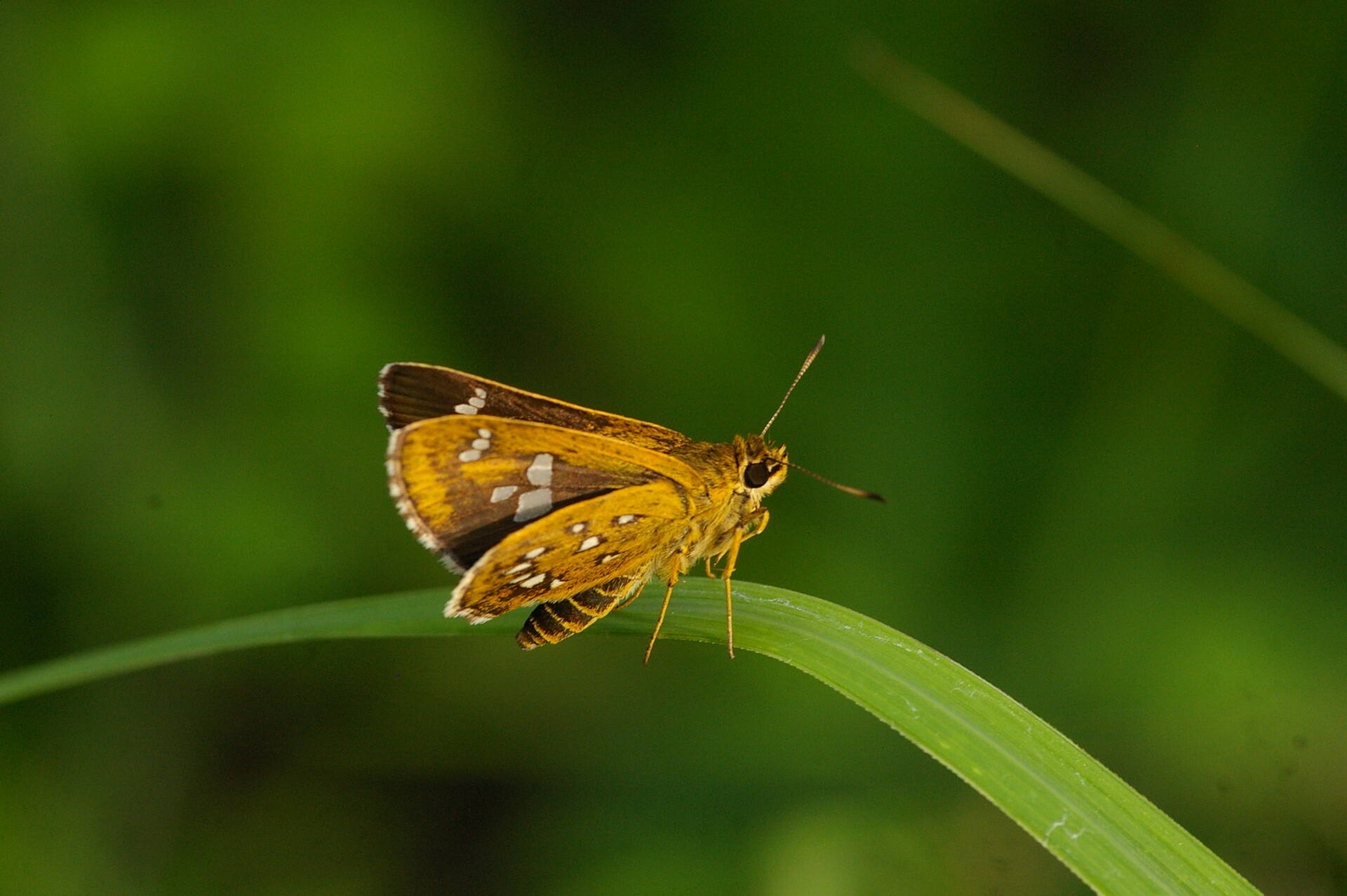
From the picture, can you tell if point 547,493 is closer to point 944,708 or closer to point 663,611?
point 663,611

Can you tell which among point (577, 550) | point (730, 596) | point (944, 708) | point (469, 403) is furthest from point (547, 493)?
point (944, 708)

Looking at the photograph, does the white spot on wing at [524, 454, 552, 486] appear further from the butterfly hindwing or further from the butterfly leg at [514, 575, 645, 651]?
the butterfly leg at [514, 575, 645, 651]

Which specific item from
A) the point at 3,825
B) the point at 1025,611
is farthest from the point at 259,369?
the point at 1025,611

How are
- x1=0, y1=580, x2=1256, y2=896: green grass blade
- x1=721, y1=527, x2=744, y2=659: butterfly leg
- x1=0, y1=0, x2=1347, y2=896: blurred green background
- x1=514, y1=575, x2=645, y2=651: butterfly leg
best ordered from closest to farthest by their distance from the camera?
x1=0, y1=580, x2=1256, y2=896: green grass blade
x1=721, y1=527, x2=744, y2=659: butterfly leg
x1=514, y1=575, x2=645, y2=651: butterfly leg
x1=0, y1=0, x2=1347, y2=896: blurred green background

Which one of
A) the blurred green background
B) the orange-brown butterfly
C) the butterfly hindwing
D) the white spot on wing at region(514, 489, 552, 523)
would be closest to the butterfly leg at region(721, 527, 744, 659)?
the orange-brown butterfly

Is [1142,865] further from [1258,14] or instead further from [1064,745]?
[1258,14]
